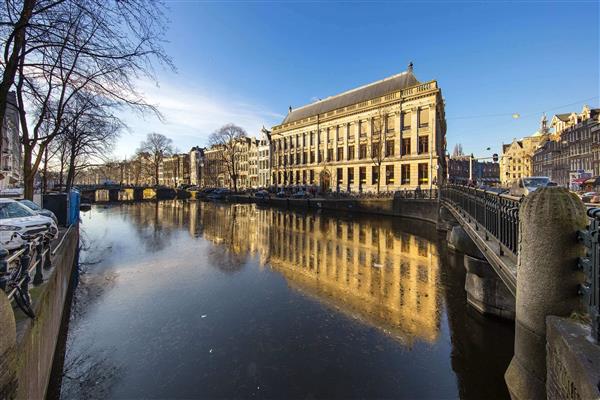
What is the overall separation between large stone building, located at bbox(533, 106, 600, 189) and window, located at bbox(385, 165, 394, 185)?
2818cm

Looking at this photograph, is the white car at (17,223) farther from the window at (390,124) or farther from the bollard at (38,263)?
the window at (390,124)

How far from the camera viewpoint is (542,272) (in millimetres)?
3850

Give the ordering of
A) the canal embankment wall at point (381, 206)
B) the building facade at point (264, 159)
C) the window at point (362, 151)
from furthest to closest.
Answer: the building facade at point (264, 159), the window at point (362, 151), the canal embankment wall at point (381, 206)

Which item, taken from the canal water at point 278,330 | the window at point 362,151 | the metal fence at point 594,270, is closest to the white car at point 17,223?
the canal water at point 278,330

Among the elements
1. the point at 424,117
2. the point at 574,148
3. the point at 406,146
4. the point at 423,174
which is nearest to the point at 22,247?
the point at 423,174

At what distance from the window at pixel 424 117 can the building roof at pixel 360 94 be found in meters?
5.52

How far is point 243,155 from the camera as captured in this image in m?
84.5

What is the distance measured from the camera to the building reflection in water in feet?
29.1

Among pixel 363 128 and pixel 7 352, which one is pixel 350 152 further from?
pixel 7 352

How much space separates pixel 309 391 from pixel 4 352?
4480 mm

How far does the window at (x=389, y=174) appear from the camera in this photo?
45.8 metres

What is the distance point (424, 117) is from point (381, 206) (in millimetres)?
16596

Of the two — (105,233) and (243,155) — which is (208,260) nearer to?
(105,233)

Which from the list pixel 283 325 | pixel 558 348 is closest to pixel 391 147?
pixel 283 325
